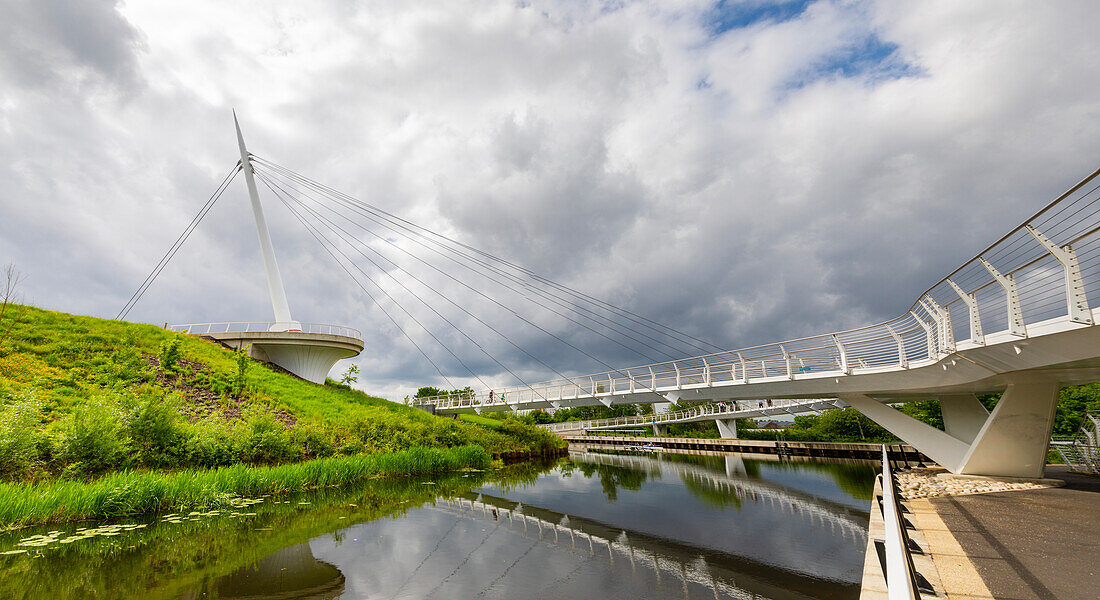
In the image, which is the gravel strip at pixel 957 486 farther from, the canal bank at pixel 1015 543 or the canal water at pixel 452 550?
the canal water at pixel 452 550

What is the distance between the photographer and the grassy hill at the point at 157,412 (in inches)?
457

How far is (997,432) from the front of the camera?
1343 centimetres

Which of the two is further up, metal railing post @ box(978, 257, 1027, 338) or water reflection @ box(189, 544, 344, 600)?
metal railing post @ box(978, 257, 1027, 338)

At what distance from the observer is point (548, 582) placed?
743cm

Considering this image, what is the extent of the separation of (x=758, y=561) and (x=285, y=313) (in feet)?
109

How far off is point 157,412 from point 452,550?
10.9 m

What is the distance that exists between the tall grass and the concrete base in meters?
17.4

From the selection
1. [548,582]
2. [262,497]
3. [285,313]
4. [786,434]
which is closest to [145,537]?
[262,497]

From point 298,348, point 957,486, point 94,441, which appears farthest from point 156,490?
point 298,348

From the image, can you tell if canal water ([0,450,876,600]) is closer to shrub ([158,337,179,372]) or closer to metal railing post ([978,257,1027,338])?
metal railing post ([978,257,1027,338])

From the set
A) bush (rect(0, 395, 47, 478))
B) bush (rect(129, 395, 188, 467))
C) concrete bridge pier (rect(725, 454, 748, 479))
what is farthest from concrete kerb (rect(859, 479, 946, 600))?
concrete bridge pier (rect(725, 454, 748, 479))

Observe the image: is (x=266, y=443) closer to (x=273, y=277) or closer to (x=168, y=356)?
(x=168, y=356)

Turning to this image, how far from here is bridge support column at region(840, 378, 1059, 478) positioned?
12.5 metres

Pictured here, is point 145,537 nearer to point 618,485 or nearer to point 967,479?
point 618,485
